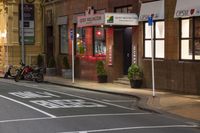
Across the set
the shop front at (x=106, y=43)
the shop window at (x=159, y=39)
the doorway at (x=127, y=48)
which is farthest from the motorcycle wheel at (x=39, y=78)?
the shop window at (x=159, y=39)

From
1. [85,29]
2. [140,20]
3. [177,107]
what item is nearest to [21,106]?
[177,107]

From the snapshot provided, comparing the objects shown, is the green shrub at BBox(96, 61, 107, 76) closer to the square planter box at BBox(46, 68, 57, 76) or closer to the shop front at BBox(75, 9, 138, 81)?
the shop front at BBox(75, 9, 138, 81)

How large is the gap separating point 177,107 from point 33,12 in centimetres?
2674

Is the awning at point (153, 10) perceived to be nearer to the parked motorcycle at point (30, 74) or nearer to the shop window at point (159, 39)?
the shop window at point (159, 39)

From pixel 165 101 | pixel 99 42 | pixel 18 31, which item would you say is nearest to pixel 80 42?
pixel 99 42

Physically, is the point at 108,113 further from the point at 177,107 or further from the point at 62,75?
the point at 62,75

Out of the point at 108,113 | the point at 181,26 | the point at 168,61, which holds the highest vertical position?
the point at 181,26

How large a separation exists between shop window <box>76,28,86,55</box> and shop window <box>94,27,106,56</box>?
1.82 m

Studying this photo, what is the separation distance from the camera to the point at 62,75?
35219 mm

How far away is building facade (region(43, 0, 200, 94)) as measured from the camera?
70.5 feet

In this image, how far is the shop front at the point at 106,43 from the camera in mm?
25656

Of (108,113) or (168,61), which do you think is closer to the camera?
(108,113)

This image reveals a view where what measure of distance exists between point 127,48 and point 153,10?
4870mm

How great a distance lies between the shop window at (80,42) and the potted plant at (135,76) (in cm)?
822
